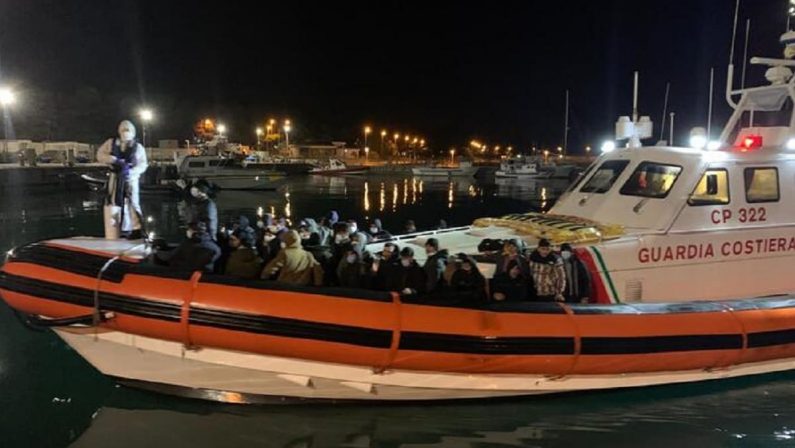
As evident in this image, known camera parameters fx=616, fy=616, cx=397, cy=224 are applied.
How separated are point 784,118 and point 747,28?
1491 mm

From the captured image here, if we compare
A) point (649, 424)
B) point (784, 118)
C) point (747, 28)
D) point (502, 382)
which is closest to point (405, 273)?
point (502, 382)

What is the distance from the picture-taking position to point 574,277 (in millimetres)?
6254

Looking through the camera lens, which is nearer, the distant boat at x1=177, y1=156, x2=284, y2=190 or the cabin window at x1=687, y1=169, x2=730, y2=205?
the cabin window at x1=687, y1=169, x2=730, y2=205

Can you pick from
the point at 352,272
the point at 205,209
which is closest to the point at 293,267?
the point at 352,272

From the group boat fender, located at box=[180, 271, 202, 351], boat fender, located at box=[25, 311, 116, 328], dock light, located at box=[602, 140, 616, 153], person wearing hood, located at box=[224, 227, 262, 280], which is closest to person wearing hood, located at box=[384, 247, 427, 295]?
person wearing hood, located at box=[224, 227, 262, 280]

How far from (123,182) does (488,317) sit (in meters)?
4.13

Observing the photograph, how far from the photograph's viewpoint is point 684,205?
677cm

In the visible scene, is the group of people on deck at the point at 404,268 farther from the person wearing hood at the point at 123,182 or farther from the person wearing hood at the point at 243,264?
the person wearing hood at the point at 123,182

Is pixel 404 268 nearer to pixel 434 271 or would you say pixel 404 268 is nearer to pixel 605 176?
pixel 434 271

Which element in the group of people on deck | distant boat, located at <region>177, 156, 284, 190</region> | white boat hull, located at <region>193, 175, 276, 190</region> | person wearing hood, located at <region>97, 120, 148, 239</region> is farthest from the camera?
white boat hull, located at <region>193, 175, 276, 190</region>

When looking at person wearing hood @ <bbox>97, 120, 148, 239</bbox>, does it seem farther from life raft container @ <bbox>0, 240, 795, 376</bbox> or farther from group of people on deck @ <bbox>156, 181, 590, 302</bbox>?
life raft container @ <bbox>0, 240, 795, 376</bbox>

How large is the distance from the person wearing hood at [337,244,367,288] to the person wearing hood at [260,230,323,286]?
0.81 feet

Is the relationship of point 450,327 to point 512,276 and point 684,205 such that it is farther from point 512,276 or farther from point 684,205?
point 684,205

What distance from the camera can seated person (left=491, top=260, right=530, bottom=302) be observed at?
5996 millimetres
